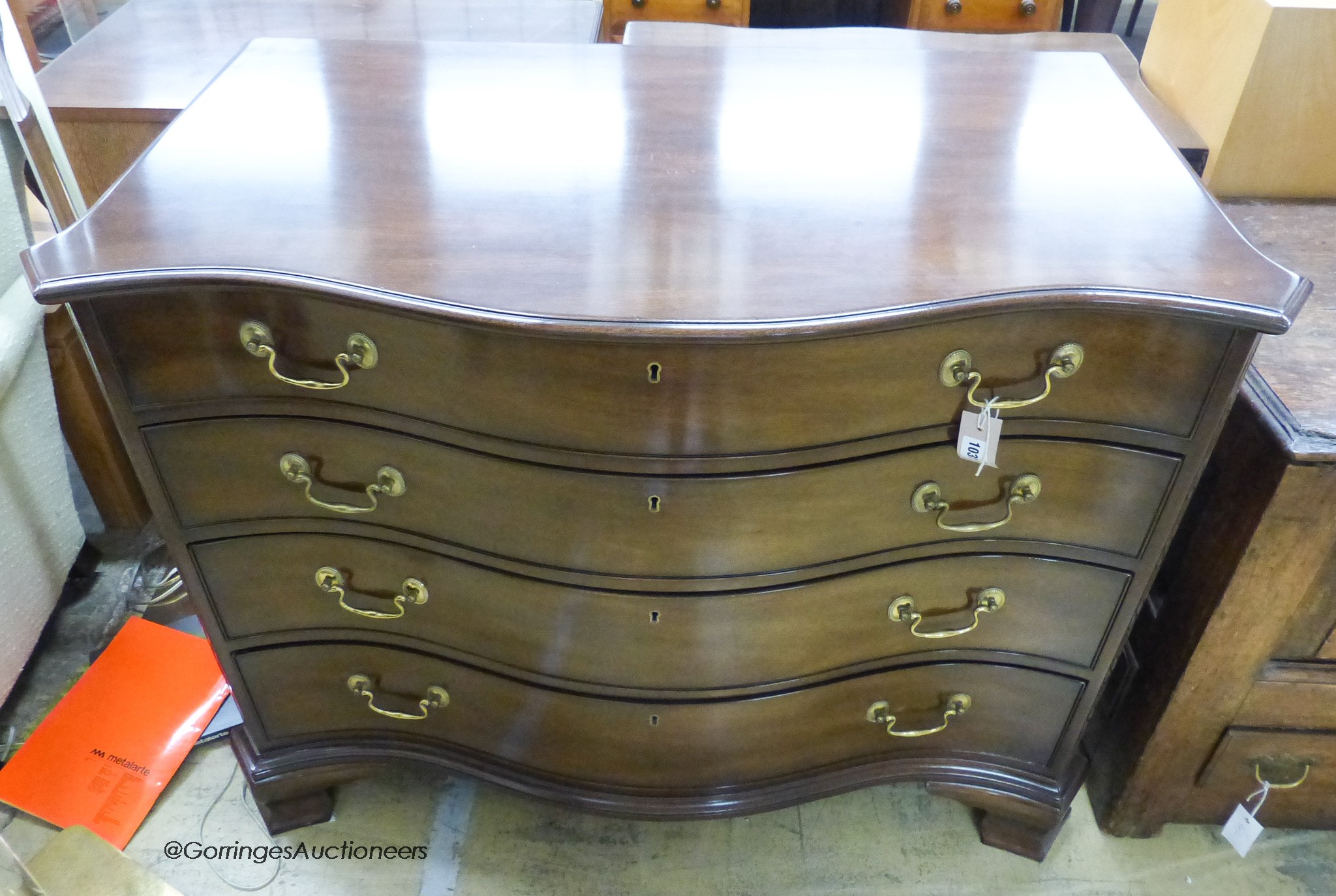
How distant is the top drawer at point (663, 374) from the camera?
848mm

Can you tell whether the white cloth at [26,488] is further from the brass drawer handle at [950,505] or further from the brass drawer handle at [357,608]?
the brass drawer handle at [950,505]

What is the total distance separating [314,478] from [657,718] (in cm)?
48

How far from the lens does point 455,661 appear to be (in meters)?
1.15

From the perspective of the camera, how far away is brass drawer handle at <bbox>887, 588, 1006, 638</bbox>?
1067 millimetres

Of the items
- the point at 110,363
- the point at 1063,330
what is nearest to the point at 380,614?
the point at 110,363

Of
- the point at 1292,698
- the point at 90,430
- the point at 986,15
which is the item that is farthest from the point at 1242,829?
the point at 90,430

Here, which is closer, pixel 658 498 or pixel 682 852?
pixel 658 498

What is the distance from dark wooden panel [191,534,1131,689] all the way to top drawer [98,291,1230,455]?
20 cm

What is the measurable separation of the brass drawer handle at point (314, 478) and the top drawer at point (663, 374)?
8 cm

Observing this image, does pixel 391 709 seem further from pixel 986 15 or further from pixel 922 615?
pixel 986 15

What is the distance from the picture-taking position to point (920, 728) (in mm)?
1209

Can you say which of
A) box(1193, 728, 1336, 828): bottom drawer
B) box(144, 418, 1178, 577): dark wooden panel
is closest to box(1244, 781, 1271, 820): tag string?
box(1193, 728, 1336, 828): bottom drawer

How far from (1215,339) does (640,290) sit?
51cm

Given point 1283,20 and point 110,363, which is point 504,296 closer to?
point 110,363
